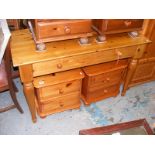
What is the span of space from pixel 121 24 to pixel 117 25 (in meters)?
0.04

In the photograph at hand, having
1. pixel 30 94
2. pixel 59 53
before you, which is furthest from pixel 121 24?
pixel 30 94

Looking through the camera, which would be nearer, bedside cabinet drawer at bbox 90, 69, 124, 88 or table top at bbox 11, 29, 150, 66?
table top at bbox 11, 29, 150, 66

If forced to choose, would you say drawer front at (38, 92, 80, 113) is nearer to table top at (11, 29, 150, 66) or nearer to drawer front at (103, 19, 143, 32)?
table top at (11, 29, 150, 66)

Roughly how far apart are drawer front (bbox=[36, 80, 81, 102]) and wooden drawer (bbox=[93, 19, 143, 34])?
0.54 m

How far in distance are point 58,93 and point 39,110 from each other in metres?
0.30

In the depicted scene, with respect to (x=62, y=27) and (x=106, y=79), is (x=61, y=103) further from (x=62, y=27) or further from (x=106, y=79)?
(x=62, y=27)

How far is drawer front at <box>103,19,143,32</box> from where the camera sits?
1660 millimetres

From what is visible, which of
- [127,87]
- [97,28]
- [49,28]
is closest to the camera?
[49,28]

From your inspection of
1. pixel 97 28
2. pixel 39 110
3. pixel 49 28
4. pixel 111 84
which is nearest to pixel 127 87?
pixel 111 84

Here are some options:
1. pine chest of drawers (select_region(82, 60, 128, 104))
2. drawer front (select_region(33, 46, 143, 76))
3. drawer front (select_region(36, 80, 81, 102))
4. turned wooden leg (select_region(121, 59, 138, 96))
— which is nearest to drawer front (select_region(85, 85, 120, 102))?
pine chest of drawers (select_region(82, 60, 128, 104))

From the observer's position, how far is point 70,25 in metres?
1.51

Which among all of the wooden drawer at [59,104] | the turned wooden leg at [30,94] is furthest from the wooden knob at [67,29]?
the wooden drawer at [59,104]
